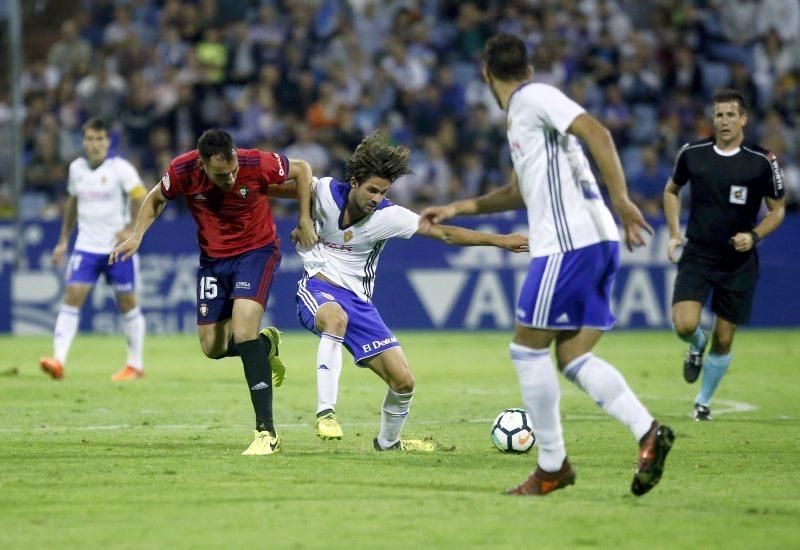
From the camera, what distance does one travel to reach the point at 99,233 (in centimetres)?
1466

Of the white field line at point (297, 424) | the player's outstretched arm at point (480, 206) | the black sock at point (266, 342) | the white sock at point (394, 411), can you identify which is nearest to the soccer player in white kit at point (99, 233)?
the white field line at point (297, 424)

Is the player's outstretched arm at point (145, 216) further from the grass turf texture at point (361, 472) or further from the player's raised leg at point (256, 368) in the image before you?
the grass turf texture at point (361, 472)

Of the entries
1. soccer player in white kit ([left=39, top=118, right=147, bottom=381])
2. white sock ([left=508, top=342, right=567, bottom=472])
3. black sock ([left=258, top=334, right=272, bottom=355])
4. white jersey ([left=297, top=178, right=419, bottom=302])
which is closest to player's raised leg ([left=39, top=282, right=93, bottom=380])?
soccer player in white kit ([left=39, top=118, right=147, bottom=381])

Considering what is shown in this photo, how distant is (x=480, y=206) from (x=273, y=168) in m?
2.67

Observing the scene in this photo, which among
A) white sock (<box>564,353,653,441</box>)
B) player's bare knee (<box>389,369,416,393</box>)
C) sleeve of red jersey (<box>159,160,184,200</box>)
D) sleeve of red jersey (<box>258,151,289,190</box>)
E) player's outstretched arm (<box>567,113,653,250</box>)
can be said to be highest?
player's outstretched arm (<box>567,113,653,250</box>)

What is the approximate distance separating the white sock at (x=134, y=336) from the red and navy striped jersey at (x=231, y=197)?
5.36 metres

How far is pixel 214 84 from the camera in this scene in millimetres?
23312

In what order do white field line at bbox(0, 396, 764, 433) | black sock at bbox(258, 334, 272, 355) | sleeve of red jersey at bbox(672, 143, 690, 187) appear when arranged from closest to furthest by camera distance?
black sock at bbox(258, 334, 272, 355)
white field line at bbox(0, 396, 764, 433)
sleeve of red jersey at bbox(672, 143, 690, 187)

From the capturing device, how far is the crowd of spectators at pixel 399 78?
2247 centimetres

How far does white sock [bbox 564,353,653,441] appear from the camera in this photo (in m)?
6.73

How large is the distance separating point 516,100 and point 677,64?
18.3 meters

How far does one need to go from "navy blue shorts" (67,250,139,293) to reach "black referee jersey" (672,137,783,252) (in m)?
6.29

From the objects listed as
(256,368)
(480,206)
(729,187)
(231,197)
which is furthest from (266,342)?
(729,187)

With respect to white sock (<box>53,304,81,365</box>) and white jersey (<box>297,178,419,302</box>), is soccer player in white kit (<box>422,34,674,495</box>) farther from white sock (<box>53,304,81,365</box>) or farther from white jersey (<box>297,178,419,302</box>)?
white sock (<box>53,304,81,365</box>)
